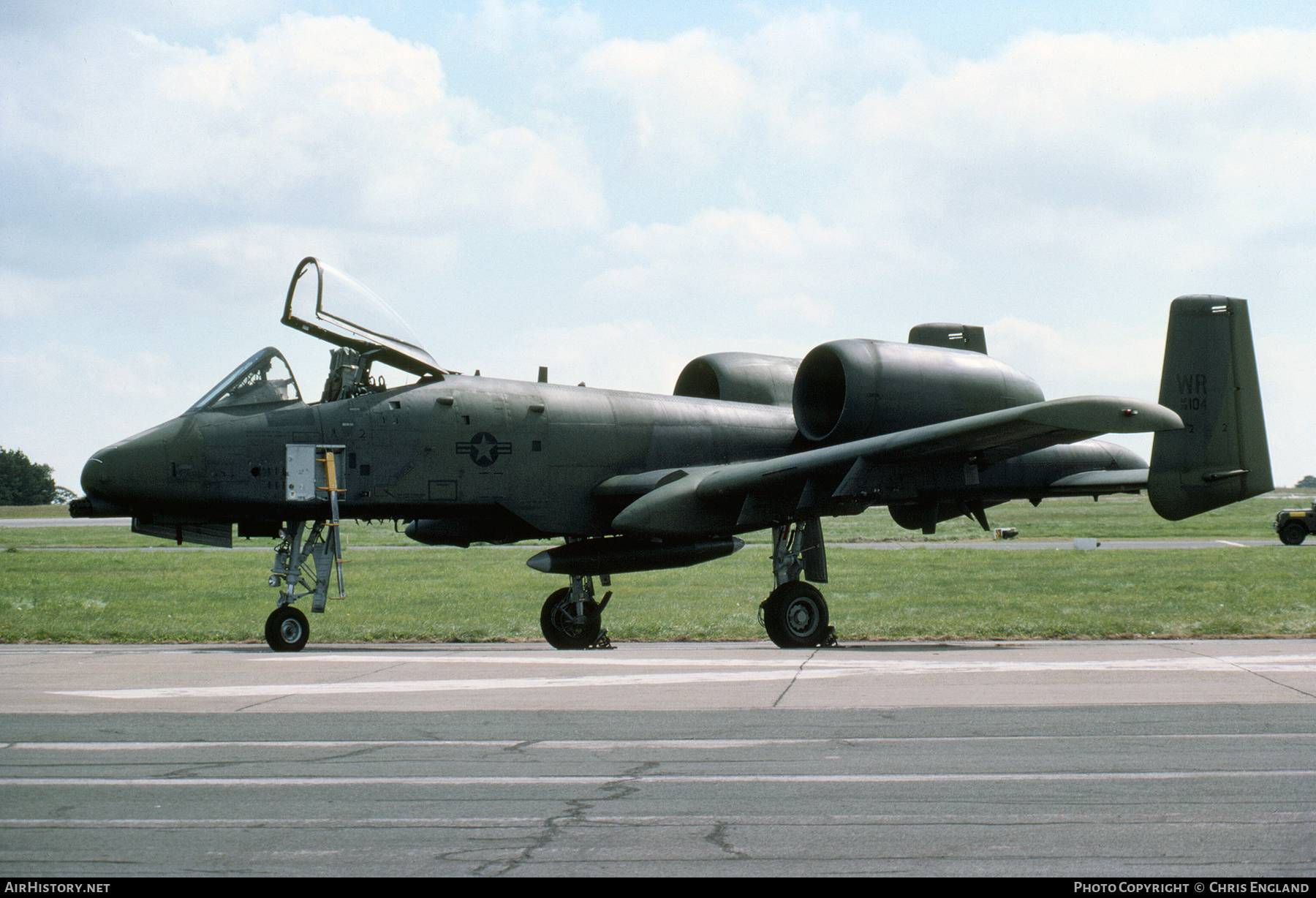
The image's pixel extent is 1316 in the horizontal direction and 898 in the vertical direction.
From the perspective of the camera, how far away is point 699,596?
24.5 metres

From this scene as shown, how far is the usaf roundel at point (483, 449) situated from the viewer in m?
15.1

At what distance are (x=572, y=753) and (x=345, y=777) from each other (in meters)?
1.42

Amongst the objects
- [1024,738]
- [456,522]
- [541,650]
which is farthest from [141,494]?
[1024,738]

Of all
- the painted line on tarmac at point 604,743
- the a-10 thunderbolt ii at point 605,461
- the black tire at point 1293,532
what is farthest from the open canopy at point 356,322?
the black tire at point 1293,532

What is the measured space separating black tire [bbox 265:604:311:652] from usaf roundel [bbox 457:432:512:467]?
2.90 metres

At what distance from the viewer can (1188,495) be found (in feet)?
50.1

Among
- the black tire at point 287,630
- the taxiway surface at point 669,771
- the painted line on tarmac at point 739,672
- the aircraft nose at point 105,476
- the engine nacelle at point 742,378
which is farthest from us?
the engine nacelle at point 742,378

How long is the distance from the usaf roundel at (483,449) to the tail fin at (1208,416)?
8607 mm

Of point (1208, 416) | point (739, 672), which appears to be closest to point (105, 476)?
point (739, 672)

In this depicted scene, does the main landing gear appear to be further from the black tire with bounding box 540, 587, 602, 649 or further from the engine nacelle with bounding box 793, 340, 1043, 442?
the engine nacelle with bounding box 793, 340, 1043, 442

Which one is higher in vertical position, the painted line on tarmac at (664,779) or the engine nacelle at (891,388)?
the engine nacelle at (891,388)

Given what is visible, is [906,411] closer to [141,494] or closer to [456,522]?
[456,522]

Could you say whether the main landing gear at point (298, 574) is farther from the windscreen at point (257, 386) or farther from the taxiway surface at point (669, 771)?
the taxiway surface at point (669, 771)

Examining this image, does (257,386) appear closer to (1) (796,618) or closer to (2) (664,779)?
(1) (796,618)
